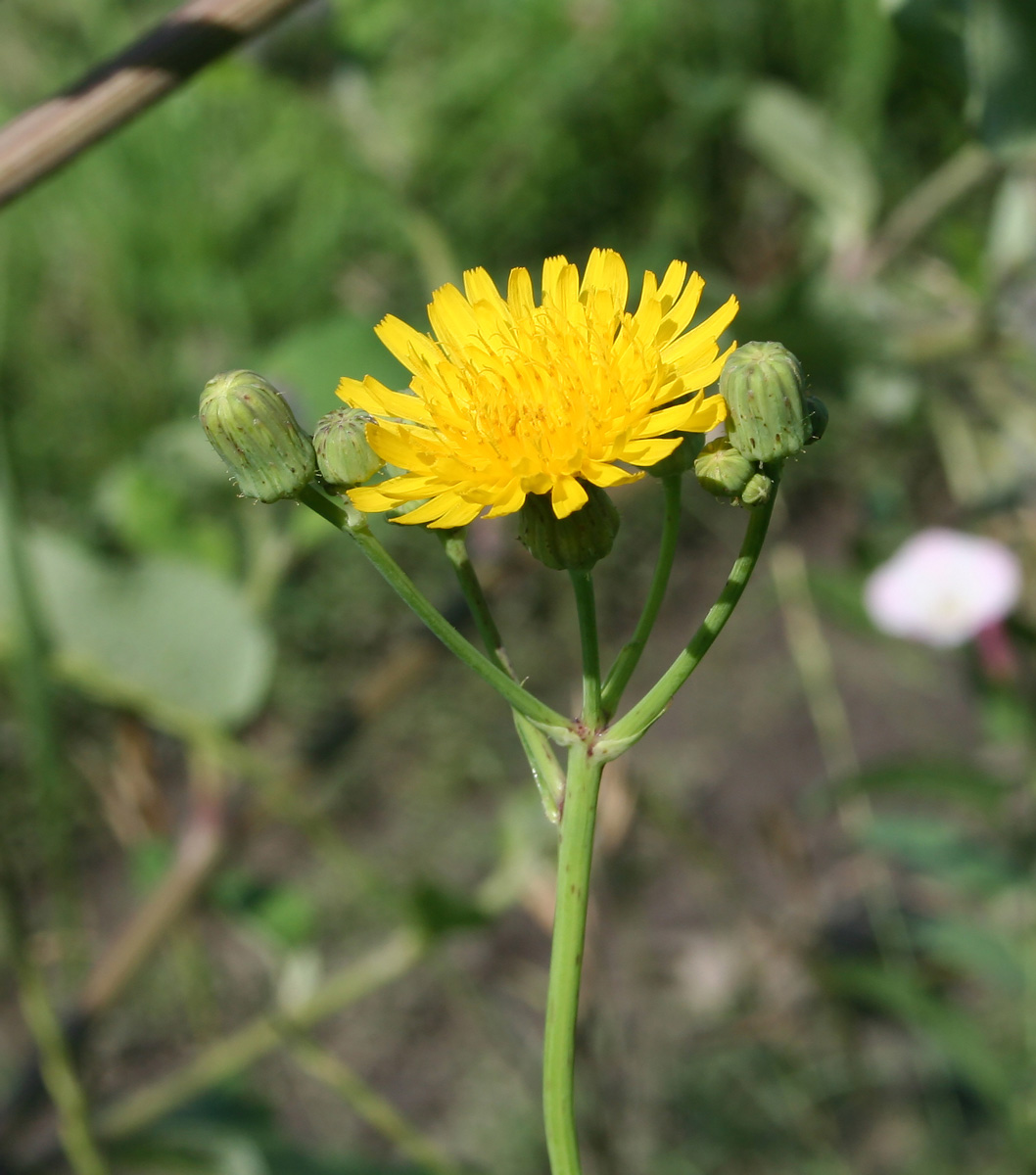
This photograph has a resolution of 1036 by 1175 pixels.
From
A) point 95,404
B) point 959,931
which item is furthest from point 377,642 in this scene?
Answer: point 959,931

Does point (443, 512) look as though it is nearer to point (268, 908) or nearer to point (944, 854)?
point (268, 908)

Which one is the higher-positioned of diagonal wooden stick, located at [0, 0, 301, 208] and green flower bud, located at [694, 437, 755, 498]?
diagonal wooden stick, located at [0, 0, 301, 208]

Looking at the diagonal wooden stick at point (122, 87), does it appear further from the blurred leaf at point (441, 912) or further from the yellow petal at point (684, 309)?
the blurred leaf at point (441, 912)

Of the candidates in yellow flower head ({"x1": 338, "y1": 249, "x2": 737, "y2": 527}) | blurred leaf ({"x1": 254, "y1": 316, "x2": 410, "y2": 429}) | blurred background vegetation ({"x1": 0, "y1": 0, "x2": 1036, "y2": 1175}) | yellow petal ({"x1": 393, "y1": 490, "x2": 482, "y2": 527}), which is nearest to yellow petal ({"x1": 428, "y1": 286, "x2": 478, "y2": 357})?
yellow flower head ({"x1": 338, "y1": 249, "x2": 737, "y2": 527})

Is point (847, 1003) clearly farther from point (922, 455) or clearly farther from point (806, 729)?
point (922, 455)

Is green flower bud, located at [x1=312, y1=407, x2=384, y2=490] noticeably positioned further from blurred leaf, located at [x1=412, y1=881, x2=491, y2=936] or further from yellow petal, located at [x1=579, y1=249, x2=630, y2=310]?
blurred leaf, located at [x1=412, y1=881, x2=491, y2=936]

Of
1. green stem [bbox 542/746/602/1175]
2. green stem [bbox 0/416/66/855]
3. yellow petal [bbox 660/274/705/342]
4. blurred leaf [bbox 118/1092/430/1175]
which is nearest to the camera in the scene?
green stem [bbox 542/746/602/1175]
